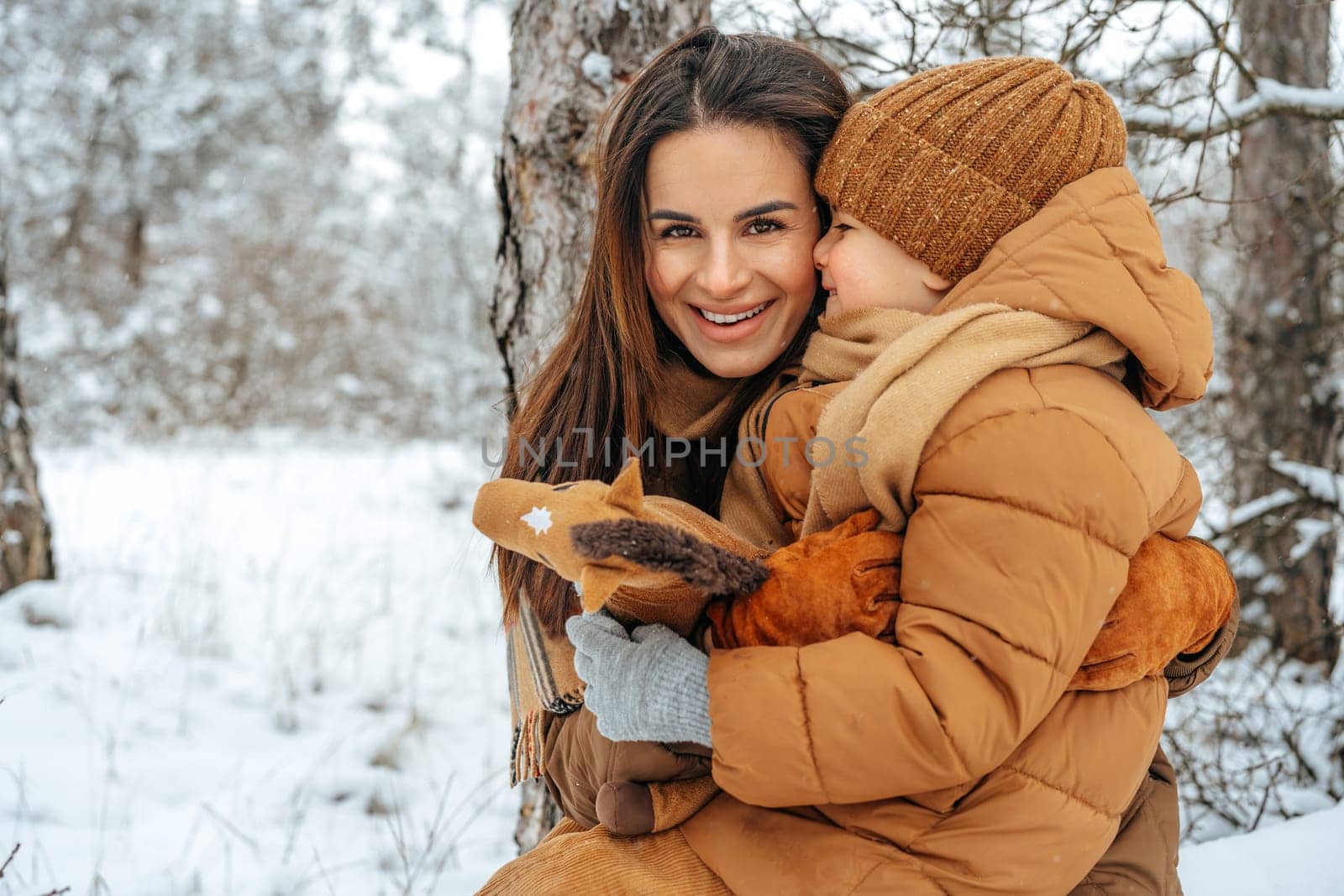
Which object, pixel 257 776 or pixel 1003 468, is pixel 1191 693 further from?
pixel 257 776

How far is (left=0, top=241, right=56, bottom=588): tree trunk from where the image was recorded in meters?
4.72

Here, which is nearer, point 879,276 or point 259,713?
point 879,276

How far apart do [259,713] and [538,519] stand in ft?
11.2

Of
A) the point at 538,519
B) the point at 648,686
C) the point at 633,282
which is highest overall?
the point at 633,282

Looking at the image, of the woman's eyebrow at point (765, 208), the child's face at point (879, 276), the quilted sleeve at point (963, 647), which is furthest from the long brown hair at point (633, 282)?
the quilted sleeve at point (963, 647)

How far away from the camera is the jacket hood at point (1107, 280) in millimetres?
1456

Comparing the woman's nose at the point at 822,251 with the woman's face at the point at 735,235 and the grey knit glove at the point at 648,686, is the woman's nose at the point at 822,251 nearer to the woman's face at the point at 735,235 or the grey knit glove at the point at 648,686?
the woman's face at the point at 735,235

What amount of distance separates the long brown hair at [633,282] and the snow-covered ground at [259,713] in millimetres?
710

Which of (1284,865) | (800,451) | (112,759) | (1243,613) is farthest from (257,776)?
(1243,613)

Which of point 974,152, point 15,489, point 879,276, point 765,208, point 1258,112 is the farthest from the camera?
point 15,489

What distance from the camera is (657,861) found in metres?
1.51

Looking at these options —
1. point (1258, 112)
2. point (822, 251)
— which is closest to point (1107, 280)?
point (822, 251)

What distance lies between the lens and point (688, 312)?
206 centimetres

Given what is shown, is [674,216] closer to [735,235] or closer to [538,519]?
[735,235]
